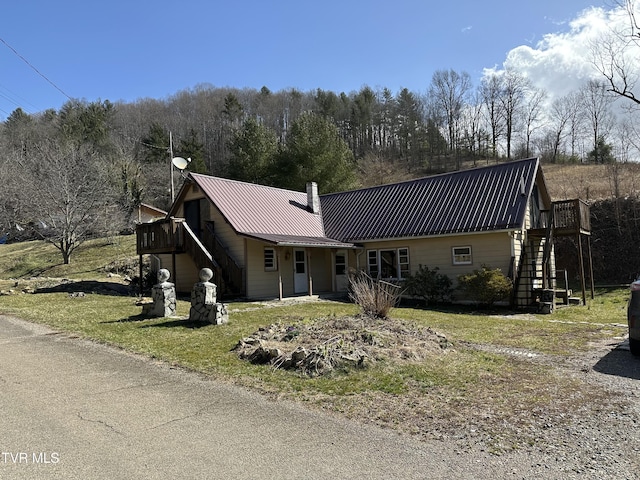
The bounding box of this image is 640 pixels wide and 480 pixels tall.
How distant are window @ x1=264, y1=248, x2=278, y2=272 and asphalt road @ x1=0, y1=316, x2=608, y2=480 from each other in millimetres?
11865

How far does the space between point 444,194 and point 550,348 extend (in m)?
12.0

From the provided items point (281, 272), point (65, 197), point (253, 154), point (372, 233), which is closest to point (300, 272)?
point (281, 272)

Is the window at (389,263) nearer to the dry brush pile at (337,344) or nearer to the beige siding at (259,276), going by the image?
Answer: the beige siding at (259,276)

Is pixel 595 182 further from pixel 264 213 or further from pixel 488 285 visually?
pixel 264 213

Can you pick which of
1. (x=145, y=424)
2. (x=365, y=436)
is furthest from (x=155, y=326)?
(x=365, y=436)

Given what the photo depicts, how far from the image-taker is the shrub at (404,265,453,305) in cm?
1677

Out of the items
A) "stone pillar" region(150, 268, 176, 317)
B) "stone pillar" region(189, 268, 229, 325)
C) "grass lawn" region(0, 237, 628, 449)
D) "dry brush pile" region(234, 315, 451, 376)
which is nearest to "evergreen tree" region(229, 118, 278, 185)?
"grass lawn" region(0, 237, 628, 449)

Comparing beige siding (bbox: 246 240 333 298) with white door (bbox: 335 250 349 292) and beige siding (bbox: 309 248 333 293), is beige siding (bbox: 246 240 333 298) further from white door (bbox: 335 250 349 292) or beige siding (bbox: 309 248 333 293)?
white door (bbox: 335 250 349 292)

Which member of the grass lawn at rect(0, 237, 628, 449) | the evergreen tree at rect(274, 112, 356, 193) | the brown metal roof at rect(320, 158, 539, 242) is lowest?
the grass lawn at rect(0, 237, 628, 449)

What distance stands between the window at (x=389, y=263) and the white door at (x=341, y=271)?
1377 millimetres

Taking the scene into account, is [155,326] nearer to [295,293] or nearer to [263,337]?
[263,337]

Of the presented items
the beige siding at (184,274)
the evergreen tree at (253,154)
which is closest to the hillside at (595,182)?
the evergreen tree at (253,154)

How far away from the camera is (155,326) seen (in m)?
10.1

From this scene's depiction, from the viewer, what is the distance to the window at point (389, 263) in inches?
744
